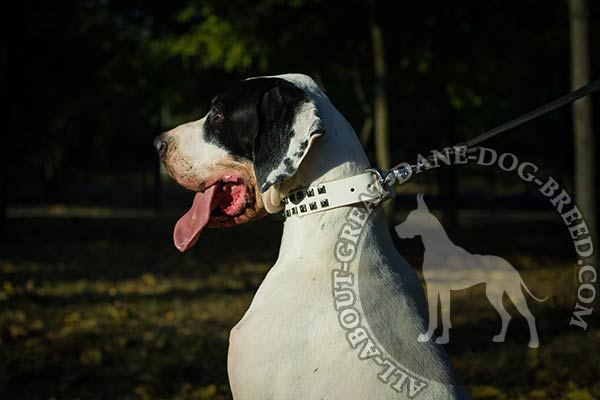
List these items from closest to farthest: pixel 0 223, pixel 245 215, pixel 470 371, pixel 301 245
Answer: pixel 301 245 < pixel 245 215 < pixel 470 371 < pixel 0 223

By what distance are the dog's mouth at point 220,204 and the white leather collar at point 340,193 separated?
27 cm

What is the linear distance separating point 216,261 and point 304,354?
8646 mm

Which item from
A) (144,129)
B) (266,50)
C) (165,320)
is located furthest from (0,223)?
(144,129)

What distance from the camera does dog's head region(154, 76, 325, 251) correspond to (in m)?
2.33

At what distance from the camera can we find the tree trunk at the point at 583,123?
7.16m

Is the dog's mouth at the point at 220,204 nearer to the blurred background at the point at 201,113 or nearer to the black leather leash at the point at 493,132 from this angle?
the black leather leash at the point at 493,132

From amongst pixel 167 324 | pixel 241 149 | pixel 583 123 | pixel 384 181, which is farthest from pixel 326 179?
pixel 583 123

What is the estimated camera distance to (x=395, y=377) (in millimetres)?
2201

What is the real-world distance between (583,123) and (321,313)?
18.8ft

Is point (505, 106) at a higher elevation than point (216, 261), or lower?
higher

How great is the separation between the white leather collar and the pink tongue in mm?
363

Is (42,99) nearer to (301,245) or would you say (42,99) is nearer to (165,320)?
(165,320)

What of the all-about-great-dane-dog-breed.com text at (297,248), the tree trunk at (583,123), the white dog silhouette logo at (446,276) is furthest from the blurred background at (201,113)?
the all-about-great-dane-dog-breed.com text at (297,248)

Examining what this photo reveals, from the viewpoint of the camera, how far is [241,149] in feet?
8.25
